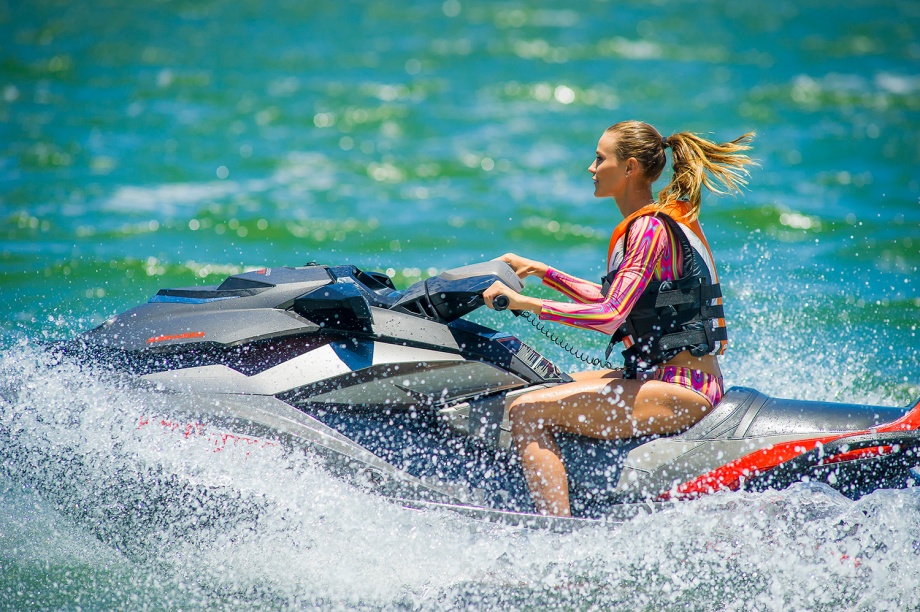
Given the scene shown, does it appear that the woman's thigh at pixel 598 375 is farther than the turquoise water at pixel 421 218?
Yes

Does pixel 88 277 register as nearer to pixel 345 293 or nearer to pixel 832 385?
pixel 345 293

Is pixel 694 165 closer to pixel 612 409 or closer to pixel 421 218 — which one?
pixel 612 409

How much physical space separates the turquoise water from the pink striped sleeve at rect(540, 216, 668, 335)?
0.67 m

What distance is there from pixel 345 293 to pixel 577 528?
3.53 feet

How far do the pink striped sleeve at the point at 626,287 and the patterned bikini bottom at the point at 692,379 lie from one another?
254mm

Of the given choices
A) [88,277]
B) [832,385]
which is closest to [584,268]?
[832,385]

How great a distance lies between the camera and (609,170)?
3152 millimetres

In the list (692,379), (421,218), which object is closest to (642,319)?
(692,379)

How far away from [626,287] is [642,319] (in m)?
0.21

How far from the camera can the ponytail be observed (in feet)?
10.1

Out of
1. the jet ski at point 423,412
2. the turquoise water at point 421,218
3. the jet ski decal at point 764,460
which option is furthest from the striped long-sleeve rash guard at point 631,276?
the turquoise water at point 421,218

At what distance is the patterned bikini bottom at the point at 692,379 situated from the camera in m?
3.04

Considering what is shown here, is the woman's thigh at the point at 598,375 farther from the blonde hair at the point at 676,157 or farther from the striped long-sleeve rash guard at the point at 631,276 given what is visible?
the blonde hair at the point at 676,157

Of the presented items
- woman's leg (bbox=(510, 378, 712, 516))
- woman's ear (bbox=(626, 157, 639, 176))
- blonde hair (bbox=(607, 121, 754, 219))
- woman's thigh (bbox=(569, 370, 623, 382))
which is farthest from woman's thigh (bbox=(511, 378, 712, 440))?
woman's ear (bbox=(626, 157, 639, 176))
